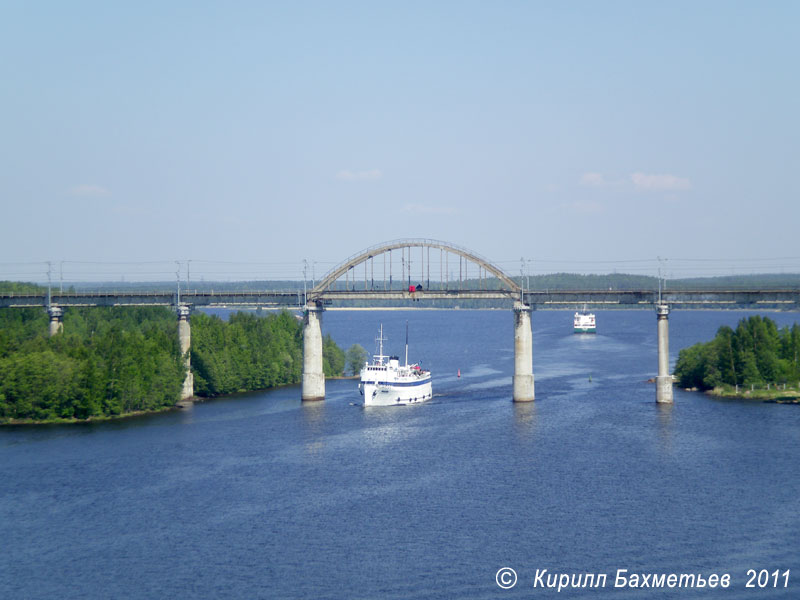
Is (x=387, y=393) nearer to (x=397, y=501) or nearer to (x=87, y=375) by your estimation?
(x=87, y=375)

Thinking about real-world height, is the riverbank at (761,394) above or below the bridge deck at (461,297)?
below

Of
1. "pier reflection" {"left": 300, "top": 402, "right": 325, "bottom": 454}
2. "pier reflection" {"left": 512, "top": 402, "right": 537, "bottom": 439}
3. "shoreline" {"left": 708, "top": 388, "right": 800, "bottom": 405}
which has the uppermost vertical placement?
"shoreline" {"left": 708, "top": 388, "right": 800, "bottom": 405}

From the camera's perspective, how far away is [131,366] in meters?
103

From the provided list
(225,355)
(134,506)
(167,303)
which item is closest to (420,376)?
(225,355)

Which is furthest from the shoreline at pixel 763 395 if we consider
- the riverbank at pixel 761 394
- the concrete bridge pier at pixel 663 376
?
the concrete bridge pier at pixel 663 376

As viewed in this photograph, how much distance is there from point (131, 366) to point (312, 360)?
21460mm

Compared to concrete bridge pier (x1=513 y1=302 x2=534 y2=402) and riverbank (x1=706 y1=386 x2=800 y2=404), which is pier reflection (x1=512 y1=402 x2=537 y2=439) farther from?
riverbank (x1=706 y1=386 x2=800 y2=404)

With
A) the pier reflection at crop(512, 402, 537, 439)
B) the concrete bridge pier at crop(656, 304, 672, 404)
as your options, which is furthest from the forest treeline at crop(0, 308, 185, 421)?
the concrete bridge pier at crop(656, 304, 672, 404)

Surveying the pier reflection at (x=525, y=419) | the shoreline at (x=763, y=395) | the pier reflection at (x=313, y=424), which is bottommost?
the pier reflection at (x=313, y=424)

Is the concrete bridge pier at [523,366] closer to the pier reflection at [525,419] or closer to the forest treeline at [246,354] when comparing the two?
the pier reflection at [525,419]

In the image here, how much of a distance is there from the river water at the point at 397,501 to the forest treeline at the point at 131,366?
4183 mm

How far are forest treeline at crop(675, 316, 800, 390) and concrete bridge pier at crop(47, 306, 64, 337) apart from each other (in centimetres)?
8164

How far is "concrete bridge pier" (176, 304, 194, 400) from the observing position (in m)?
116

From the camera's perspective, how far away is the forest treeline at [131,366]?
96.4m
